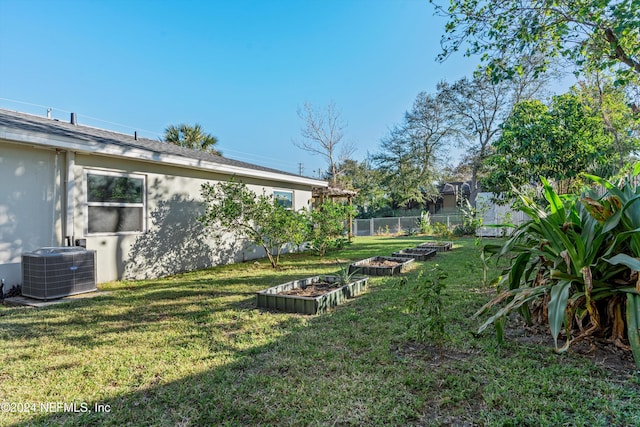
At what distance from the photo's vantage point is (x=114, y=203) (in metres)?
6.37

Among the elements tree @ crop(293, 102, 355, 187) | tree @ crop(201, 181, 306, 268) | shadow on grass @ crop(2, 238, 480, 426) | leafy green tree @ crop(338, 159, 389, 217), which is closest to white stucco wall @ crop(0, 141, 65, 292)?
shadow on grass @ crop(2, 238, 480, 426)

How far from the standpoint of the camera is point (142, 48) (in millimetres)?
13117

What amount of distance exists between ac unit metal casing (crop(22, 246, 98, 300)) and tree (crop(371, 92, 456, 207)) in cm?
2186

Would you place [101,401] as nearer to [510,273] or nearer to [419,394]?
[419,394]

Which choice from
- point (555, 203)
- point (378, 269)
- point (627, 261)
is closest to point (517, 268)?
point (555, 203)

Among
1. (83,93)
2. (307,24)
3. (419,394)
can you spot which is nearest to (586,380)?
(419,394)

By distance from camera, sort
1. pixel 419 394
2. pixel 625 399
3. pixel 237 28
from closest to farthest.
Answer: pixel 625 399
pixel 419 394
pixel 237 28

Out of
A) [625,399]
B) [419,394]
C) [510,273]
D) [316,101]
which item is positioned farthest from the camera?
[316,101]

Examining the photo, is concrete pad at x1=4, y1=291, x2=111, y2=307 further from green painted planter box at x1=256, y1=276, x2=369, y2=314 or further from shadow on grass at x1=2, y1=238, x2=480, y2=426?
green painted planter box at x1=256, y1=276, x2=369, y2=314

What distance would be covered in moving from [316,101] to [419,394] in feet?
79.9

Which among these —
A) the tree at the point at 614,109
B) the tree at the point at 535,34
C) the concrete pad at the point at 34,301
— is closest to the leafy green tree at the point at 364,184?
the tree at the point at 614,109

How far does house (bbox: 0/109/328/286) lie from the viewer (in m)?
5.08

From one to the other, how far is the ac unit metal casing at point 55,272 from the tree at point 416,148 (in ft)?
71.7

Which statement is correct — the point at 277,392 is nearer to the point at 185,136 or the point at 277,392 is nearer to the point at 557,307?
the point at 557,307
